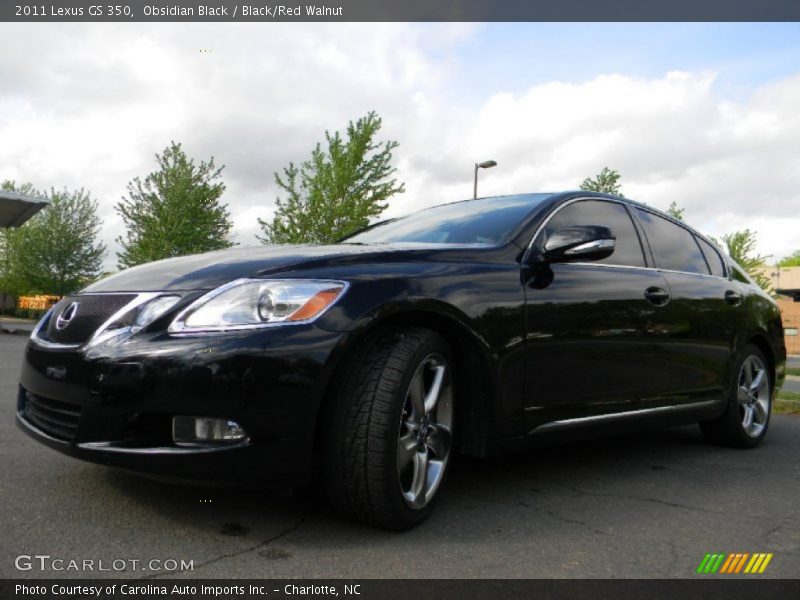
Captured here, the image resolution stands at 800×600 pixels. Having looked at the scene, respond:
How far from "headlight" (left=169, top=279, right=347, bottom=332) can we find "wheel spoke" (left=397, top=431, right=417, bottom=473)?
1.98 feet

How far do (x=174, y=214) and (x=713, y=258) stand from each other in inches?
875

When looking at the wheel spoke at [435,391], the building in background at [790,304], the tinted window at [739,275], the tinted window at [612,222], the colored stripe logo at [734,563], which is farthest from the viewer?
the building in background at [790,304]

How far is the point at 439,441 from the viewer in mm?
2809

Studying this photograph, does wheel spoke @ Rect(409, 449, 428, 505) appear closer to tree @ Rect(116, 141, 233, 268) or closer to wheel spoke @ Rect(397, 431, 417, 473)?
wheel spoke @ Rect(397, 431, 417, 473)

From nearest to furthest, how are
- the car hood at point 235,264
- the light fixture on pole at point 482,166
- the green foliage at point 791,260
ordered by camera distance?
the car hood at point 235,264 → the light fixture on pole at point 482,166 → the green foliage at point 791,260

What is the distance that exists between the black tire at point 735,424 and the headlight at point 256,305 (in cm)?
325

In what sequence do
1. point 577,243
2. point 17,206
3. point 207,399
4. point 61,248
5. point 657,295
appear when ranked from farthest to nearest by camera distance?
point 61,248, point 17,206, point 657,295, point 577,243, point 207,399

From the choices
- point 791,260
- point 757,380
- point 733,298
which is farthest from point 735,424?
point 791,260

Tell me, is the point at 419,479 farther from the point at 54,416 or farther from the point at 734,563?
the point at 54,416

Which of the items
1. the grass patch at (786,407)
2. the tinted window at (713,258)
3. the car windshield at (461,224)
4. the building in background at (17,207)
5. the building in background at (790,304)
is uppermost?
the building in background at (17,207)

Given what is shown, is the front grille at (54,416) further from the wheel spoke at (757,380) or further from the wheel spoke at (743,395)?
the wheel spoke at (757,380)

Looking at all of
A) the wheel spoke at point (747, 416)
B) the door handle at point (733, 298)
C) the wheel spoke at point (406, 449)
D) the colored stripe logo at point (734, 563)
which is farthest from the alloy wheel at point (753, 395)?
the wheel spoke at point (406, 449)

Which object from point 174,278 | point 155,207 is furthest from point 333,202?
point 174,278

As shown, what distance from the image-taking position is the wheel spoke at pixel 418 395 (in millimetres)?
2662
